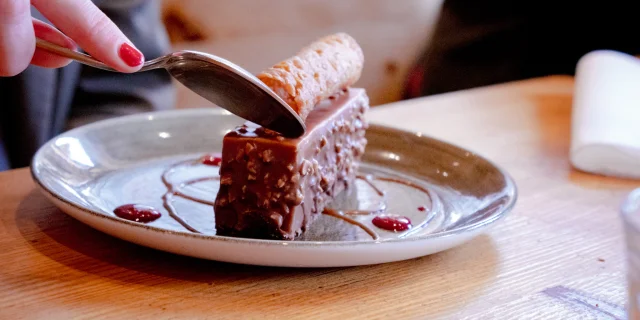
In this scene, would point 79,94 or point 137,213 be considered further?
point 79,94

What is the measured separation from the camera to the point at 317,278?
2.59ft

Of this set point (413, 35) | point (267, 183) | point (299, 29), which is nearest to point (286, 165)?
point (267, 183)

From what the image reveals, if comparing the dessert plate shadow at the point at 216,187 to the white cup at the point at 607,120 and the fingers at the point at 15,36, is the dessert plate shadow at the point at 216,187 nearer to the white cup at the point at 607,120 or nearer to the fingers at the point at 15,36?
the fingers at the point at 15,36

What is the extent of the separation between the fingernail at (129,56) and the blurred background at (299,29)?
1.52 metres

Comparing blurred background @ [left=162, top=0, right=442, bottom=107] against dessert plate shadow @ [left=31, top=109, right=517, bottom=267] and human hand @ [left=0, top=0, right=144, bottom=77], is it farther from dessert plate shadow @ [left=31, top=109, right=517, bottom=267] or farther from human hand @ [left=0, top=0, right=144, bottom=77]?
human hand @ [left=0, top=0, right=144, bottom=77]

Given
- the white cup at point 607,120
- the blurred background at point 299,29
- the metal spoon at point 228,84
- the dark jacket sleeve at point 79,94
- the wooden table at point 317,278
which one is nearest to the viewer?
the wooden table at point 317,278

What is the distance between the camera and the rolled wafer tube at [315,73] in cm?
91

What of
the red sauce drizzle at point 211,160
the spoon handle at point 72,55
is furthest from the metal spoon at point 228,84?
the red sauce drizzle at point 211,160

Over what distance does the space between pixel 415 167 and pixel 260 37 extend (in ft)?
4.98

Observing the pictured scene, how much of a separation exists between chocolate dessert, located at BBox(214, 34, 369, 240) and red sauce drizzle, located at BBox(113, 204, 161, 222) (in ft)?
0.29

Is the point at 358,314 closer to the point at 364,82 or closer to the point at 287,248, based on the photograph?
the point at 287,248

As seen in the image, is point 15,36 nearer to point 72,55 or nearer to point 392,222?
point 72,55

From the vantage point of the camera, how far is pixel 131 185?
1038 mm

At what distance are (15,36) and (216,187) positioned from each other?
374 mm
